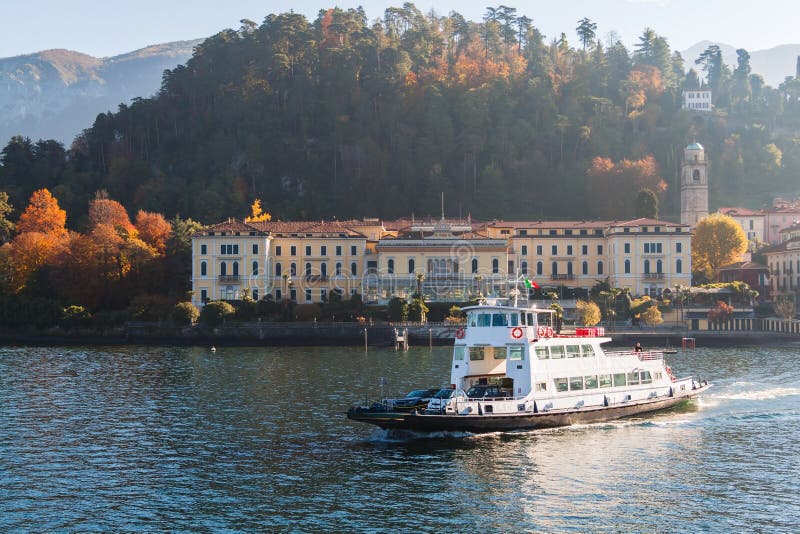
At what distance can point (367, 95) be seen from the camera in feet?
500

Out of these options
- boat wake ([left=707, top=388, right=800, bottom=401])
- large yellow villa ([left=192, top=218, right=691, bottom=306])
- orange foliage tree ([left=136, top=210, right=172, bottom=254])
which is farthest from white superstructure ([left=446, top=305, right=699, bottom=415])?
orange foliage tree ([left=136, top=210, right=172, bottom=254])

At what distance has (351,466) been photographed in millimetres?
35250

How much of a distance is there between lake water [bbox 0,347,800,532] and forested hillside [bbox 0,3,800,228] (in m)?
76.8

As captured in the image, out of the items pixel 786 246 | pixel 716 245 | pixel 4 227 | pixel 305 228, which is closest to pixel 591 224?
pixel 716 245

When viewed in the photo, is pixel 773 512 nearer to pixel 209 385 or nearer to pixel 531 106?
pixel 209 385

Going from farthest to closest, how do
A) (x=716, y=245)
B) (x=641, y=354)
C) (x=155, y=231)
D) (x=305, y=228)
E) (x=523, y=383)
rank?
(x=716, y=245), (x=155, y=231), (x=305, y=228), (x=641, y=354), (x=523, y=383)

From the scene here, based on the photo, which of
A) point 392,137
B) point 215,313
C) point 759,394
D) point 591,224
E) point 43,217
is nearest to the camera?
point 759,394

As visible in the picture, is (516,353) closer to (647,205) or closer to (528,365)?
(528,365)

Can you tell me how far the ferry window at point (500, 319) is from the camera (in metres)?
43.8

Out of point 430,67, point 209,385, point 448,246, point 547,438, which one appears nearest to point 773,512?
point 547,438

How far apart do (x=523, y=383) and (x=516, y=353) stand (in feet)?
4.73

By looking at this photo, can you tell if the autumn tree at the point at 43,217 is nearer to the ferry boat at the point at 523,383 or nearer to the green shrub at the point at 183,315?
the green shrub at the point at 183,315

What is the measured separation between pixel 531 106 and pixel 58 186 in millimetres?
71576

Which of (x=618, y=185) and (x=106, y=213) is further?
(x=618, y=185)
